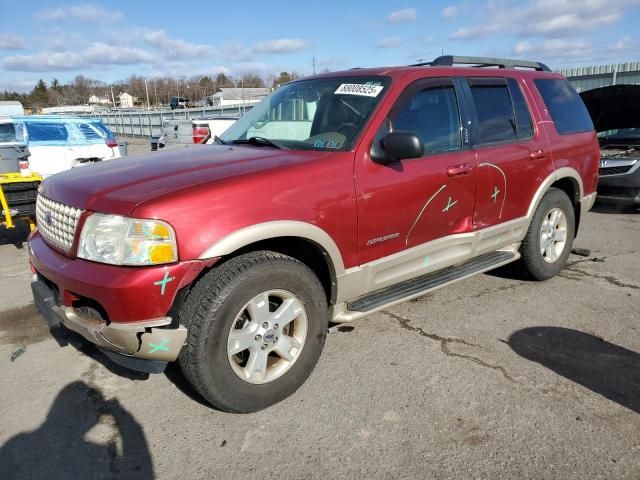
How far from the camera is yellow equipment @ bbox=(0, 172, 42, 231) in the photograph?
5887 mm

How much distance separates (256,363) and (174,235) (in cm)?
88

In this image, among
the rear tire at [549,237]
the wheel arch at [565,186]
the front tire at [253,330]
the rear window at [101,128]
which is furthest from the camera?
the rear window at [101,128]

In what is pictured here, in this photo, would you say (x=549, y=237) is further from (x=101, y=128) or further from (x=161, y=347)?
(x=101, y=128)

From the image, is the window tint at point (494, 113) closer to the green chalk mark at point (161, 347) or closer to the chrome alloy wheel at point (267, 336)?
the chrome alloy wheel at point (267, 336)

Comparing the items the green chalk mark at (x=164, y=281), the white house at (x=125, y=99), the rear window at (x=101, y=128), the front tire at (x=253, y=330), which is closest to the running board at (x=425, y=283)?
the front tire at (x=253, y=330)

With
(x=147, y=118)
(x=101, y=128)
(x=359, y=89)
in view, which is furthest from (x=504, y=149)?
(x=147, y=118)

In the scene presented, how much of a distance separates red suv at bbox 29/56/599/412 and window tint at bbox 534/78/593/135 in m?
0.23

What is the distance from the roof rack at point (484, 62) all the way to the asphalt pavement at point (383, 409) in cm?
207

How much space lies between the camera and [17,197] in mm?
6062

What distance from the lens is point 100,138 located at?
30.5 feet

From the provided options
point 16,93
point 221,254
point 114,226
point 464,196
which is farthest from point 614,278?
point 16,93

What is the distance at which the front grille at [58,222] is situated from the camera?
270 centimetres

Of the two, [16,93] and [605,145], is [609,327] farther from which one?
[16,93]

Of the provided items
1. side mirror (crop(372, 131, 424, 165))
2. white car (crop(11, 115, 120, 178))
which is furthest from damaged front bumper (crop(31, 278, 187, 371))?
white car (crop(11, 115, 120, 178))
